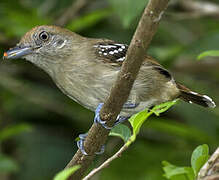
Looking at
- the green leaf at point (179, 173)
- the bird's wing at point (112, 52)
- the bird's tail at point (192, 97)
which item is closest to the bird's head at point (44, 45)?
the bird's wing at point (112, 52)

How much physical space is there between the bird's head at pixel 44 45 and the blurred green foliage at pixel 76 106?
2.26ft

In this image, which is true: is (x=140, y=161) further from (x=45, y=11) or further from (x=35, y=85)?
(x=45, y=11)

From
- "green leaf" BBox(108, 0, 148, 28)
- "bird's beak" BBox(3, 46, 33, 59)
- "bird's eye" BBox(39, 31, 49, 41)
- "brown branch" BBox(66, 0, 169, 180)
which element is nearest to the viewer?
"brown branch" BBox(66, 0, 169, 180)

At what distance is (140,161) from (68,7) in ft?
6.56

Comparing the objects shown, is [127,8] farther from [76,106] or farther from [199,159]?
[199,159]

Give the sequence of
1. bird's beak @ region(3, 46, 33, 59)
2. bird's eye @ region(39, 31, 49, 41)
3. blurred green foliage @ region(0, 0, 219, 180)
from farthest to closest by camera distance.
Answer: blurred green foliage @ region(0, 0, 219, 180), bird's eye @ region(39, 31, 49, 41), bird's beak @ region(3, 46, 33, 59)

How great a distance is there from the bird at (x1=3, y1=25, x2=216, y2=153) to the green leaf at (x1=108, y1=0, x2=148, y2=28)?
290 mm

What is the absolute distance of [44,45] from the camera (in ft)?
14.5

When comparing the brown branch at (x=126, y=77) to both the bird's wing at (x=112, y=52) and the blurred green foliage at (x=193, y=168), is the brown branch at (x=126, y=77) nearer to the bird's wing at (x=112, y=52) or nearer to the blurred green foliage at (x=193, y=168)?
the blurred green foliage at (x=193, y=168)

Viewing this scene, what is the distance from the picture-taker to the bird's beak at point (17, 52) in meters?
4.16

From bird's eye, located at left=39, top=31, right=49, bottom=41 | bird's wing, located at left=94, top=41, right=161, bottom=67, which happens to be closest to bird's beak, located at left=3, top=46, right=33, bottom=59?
bird's eye, located at left=39, top=31, right=49, bottom=41

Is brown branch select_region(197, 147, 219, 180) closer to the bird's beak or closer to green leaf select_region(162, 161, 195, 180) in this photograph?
green leaf select_region(162, 161, 195, 180)

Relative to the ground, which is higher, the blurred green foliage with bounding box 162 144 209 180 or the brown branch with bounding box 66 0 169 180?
the brown branch with bounding box 66 0 169 180

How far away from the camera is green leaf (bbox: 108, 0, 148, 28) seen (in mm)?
4574
